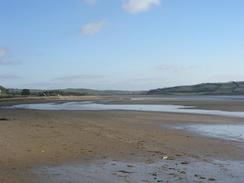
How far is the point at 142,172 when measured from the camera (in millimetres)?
11336

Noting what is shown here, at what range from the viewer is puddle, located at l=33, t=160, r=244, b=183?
10508 mm

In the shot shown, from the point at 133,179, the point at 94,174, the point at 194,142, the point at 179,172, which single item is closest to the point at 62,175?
the point at 94,174

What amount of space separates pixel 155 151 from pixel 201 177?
4276 mm

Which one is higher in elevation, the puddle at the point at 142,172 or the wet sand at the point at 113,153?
the wet sand at the point at 113,153

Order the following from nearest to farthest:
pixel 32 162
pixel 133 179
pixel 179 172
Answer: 1. pixel 133 179
2. pixel 179 172
3. pixel 32 162

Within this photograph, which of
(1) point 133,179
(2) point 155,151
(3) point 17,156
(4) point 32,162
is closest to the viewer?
(1) point 133,179

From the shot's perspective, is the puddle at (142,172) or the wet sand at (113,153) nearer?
the puddle at (142,172)

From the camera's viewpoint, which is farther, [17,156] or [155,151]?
[155,151]

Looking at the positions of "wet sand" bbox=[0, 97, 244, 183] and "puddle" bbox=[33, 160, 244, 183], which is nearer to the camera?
"puddle" bbox=[33, 160, 244, 183]

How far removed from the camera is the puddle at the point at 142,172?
10.5 metres

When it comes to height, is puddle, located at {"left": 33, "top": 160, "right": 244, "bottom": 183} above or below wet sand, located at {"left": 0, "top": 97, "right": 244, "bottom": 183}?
below

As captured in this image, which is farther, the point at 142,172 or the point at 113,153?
the point at 113,153

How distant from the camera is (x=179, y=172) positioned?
11328mm

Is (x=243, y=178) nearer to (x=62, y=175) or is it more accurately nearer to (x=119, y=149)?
(x=62, y=175)
